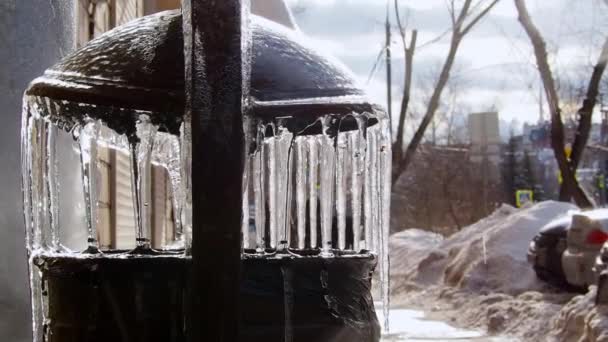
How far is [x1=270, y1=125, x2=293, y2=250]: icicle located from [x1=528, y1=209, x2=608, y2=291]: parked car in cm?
817

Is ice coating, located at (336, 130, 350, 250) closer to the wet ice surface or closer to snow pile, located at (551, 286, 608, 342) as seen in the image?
snow pile, located at (551, 286, 608, 342)

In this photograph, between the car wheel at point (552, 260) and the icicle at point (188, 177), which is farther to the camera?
the car wheel at point (552, 260)

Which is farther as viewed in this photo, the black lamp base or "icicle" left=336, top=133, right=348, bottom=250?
"icicle" left=336, top=133, right=348, bottom=250

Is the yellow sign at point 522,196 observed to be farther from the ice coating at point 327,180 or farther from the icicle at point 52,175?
the icicle at point 52,175

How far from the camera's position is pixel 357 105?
6.91 ft

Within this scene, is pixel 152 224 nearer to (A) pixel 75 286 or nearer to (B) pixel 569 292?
(B) pixel 569 292

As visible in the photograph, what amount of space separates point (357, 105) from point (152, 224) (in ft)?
27.1

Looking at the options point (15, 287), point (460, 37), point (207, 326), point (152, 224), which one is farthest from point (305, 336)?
point (460, 37)

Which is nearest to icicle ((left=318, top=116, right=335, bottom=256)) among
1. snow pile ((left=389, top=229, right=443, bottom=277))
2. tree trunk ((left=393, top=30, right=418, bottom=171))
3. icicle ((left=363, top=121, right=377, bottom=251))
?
icicle ((left=363, top=121, right=377, bottom=251))

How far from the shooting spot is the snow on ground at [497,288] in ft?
28.9

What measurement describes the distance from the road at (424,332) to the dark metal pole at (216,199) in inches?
301

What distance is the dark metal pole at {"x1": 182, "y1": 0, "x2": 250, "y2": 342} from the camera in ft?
5.85

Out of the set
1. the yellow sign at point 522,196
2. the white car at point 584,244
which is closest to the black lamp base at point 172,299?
the white car at point 584,244

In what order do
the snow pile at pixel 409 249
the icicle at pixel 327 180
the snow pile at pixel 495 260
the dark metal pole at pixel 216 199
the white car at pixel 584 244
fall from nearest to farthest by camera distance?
the dark metal pole at pixel 216 199 < the icicle at pixel 327 180 < the white car at pixel 584 244 < the snow pile at pixel 495 260 < the snow pile at pixel 409 249
